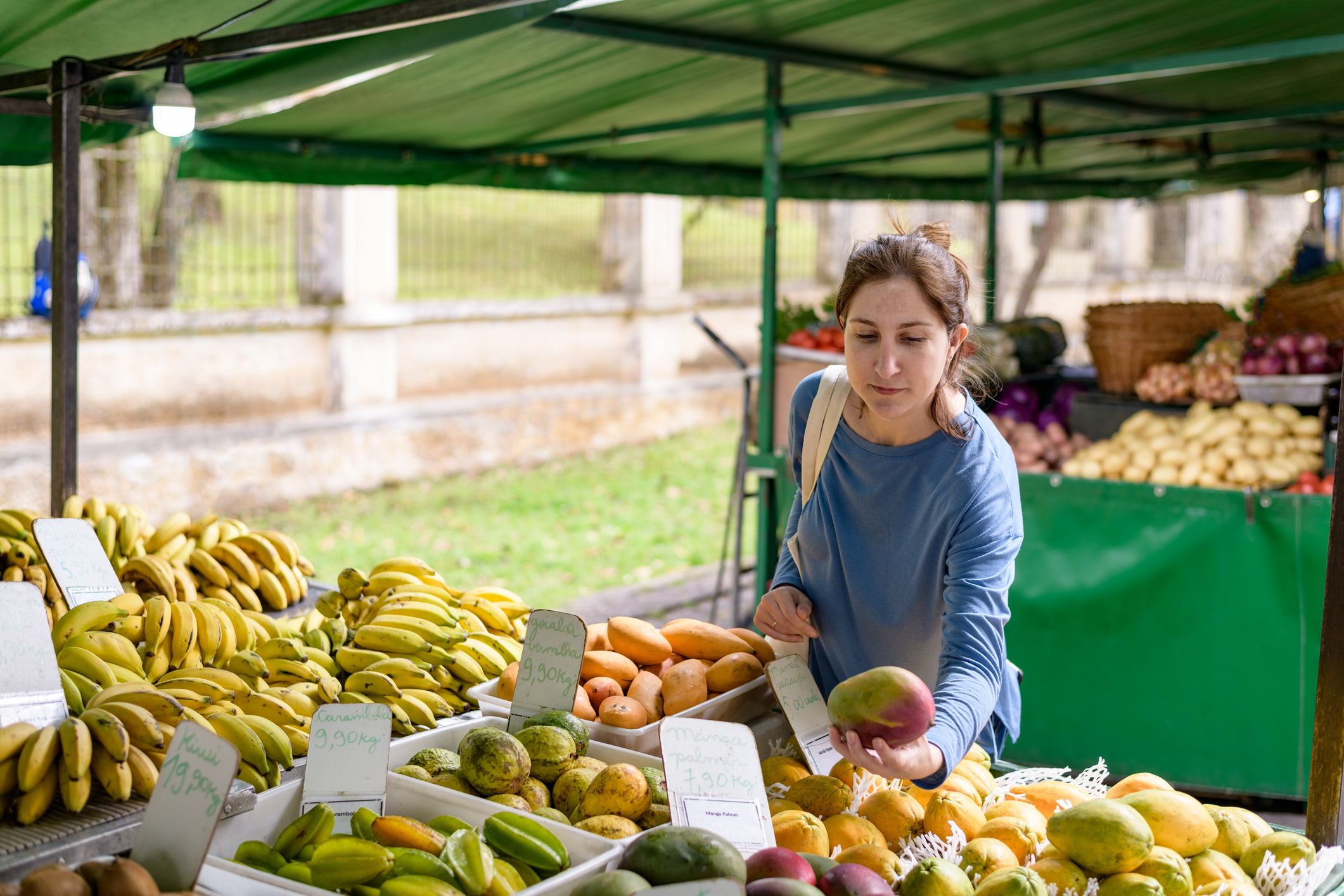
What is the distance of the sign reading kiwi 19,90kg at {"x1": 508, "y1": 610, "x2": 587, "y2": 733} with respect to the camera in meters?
2.08

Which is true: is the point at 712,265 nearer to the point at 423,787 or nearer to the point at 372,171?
the point at 372,171

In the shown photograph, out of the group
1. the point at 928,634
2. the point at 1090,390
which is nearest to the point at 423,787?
the point at 928,634

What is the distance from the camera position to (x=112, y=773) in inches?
69.2

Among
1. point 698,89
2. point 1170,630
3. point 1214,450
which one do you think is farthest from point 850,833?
point 698,89

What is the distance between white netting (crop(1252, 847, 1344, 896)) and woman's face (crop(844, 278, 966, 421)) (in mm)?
883

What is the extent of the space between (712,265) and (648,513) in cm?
477

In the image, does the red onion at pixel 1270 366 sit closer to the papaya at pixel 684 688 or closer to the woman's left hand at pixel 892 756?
the papaya at pixel 684 688

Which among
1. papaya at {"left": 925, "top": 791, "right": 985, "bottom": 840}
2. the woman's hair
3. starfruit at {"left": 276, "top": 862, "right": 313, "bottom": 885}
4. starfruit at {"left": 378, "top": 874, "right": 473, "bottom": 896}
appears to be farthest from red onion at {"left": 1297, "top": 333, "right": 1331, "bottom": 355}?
starfruit at {"left": 276, "top": 862, "right": 313, "bottom": 885}

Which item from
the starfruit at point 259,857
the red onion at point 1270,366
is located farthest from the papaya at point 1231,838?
the red onion at point 1270,366

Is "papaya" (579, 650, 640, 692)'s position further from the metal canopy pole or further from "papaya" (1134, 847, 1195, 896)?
the metal canopy pole

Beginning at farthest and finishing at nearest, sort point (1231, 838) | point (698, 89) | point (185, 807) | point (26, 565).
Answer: point (698, 89) → point (26, 565) → point (1231, 838) → point (185, 807)

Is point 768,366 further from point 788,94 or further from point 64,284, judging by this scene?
point 64,284

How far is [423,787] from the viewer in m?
1.86

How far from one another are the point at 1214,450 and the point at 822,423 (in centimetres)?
270
